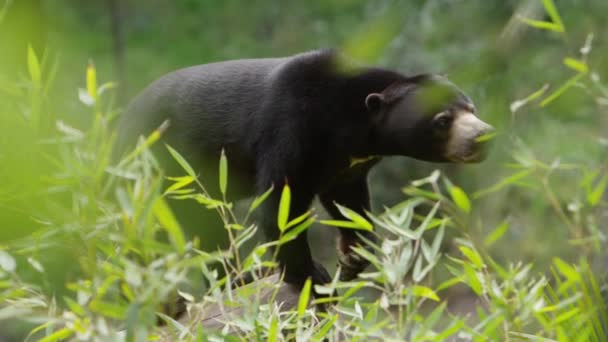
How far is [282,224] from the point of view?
1723 mm

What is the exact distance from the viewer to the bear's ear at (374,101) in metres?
2.77

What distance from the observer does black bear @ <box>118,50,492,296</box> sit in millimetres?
2695

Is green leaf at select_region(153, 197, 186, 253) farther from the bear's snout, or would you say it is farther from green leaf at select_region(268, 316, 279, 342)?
the bear's snout

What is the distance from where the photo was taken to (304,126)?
2729mm

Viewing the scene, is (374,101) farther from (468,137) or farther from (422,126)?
(468,137)

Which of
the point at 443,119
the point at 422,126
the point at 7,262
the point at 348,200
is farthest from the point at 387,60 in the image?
the point at 7,262

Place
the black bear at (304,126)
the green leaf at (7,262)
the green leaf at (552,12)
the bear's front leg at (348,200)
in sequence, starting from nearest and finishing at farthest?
the green leaf at (552,12) < the green leaf at (7,262) < the black bear at (304,126) < the bear's front leg at (348,200)

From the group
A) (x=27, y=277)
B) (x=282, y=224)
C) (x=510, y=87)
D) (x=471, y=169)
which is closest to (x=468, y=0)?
(x=510, y=87)

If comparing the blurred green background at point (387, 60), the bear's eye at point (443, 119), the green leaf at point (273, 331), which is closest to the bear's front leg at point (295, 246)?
the bear's eye at point (443, 119)

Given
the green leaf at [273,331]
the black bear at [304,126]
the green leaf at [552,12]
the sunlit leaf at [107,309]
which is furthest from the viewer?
the black bear at [304,126]

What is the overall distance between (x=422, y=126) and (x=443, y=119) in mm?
131

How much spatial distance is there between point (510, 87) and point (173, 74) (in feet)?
7.65

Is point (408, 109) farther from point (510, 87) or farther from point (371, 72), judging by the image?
point (510, 87)

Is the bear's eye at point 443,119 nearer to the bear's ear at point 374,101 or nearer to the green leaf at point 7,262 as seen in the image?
the bear's ear at point 374,101
